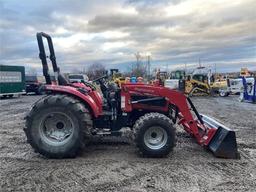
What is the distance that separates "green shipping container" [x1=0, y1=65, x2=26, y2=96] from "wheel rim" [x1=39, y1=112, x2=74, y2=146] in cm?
2374

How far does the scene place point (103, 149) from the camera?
8297 millimetres

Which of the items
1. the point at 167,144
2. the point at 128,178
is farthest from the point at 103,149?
the point at 128,178

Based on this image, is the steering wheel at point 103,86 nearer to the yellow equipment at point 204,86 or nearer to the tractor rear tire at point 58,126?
the tractor rear tire at point 58,126

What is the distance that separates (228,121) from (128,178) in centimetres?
846

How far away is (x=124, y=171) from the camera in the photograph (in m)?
6.47

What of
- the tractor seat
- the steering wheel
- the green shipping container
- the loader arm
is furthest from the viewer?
the green shipping container

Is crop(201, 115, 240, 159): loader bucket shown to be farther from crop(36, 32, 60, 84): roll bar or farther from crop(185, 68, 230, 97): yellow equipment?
crop(185, 68, 230, 97): yellow equipment

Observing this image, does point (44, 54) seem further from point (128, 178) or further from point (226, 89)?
point (226, 89)

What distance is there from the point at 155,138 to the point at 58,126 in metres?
2.02

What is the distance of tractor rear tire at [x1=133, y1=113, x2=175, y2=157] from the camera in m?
7.27

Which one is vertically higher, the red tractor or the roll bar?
the roll bar

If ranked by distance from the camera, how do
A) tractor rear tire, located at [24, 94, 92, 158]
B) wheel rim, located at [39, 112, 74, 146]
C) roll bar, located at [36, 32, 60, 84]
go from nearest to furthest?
tractor rear tire, located at [24, 94, 92, 158]
wheel rim, located at [39, 112, 74, 146]
roll bar, located at [36, 32, 60, 84]

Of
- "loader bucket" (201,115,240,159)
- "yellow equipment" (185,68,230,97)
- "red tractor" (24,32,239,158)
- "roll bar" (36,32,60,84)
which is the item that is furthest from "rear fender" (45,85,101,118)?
"yellow equipment" (185,68,230,97)

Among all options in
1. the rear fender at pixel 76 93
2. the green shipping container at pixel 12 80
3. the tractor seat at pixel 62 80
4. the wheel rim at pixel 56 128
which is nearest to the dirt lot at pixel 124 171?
the wheel rim at pixel 56 128
